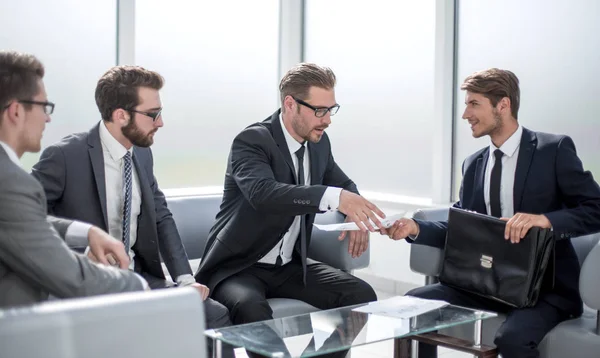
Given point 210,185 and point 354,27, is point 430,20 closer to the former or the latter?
point 354,27

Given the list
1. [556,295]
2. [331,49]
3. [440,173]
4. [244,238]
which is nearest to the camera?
[556,295]

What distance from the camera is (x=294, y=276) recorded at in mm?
3498

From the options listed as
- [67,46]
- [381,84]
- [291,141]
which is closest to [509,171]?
[291,141]

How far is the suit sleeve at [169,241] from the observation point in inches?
128

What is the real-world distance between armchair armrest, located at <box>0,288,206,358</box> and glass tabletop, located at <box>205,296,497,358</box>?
0.69 metres

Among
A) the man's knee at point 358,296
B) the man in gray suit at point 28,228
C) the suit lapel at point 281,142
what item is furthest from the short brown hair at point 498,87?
the man in gray suit at point 28,228

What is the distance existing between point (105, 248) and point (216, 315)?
0.86 meters

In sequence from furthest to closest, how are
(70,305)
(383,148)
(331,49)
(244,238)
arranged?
(331,49), (383,148), (244,238), (70,305)

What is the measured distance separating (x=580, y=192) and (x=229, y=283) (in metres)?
1.57

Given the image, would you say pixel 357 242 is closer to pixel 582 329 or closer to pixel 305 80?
pixel 305 80

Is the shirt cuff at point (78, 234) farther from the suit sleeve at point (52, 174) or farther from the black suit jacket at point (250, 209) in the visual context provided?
the black suit jacket at point (250, 209)

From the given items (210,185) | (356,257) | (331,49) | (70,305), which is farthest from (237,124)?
(70,305)

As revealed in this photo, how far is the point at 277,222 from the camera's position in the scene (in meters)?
3.40

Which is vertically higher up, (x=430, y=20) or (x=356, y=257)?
(x=430, y=20)
